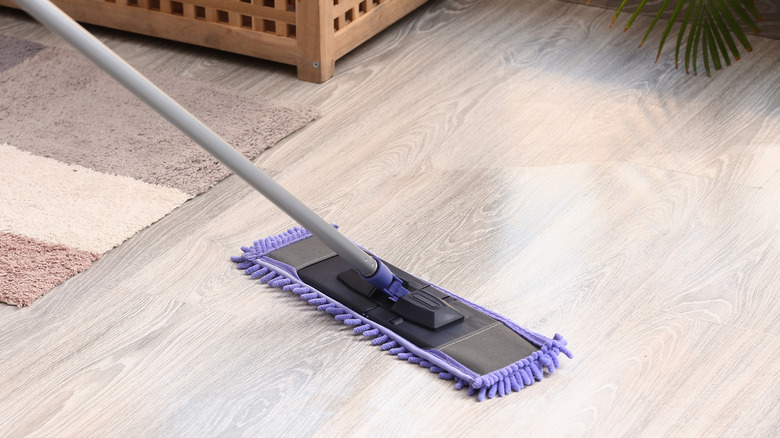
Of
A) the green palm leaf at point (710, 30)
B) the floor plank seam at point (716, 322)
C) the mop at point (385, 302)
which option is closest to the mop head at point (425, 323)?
the mop at point (385, 302)

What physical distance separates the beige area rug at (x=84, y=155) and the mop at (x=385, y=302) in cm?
27

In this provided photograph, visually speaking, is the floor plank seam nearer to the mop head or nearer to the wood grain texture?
the wood grain texture

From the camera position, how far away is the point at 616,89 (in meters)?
2.13

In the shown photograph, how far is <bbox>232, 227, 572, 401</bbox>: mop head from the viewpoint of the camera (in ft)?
4.19

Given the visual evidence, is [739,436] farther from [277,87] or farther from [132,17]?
[132,17]

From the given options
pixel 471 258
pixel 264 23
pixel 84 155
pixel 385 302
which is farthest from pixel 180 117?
pixel 264 23

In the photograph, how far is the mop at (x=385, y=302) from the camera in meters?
1.20

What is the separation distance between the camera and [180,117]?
1.17 m

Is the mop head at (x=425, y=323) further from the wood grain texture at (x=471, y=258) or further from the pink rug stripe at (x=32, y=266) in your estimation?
Result: the pink rug stripe at (x=32, y=266)

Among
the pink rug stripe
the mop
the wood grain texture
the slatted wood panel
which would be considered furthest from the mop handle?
the slatted wood panel

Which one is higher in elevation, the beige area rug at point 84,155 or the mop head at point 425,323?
the mop head at point 425,323

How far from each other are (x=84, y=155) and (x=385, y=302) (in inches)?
28.7

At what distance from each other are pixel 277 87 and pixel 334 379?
3.20ft

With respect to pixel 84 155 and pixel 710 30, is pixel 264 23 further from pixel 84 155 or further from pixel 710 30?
pixel 710 30
